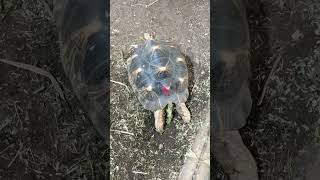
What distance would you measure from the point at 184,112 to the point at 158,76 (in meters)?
0.16

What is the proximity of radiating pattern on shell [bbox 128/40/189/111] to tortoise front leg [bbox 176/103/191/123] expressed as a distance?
0.03 metres

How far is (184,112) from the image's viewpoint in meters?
1.89

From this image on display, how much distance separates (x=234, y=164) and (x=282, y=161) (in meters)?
0.15

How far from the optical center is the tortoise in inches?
70.4

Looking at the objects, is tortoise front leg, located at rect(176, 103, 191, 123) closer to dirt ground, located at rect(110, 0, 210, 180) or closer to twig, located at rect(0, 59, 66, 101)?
dirt ground, located at rect(110, 0, 210, 180)

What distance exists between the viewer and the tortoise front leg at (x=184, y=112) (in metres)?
1.88

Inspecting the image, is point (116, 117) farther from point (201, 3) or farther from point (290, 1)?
point (290, 1)

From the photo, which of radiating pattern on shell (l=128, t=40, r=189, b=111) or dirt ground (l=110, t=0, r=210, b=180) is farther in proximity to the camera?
dirt ground (l=110, t=0, r=210, b=180)

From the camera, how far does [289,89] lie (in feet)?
6.45

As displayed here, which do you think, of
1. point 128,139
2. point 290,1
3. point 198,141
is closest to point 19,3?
point 128,139

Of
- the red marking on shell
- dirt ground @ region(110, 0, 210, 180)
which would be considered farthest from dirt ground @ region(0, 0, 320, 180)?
the red marking on shell

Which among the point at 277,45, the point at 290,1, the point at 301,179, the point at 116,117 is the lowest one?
the point at 301,179

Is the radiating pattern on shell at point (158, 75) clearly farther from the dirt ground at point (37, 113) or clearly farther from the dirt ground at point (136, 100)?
the dirt ground at point (37, 113)

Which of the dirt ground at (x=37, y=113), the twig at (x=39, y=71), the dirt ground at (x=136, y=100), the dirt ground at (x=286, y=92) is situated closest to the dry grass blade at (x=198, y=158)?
the dirt ground at (x=136, y=100)
